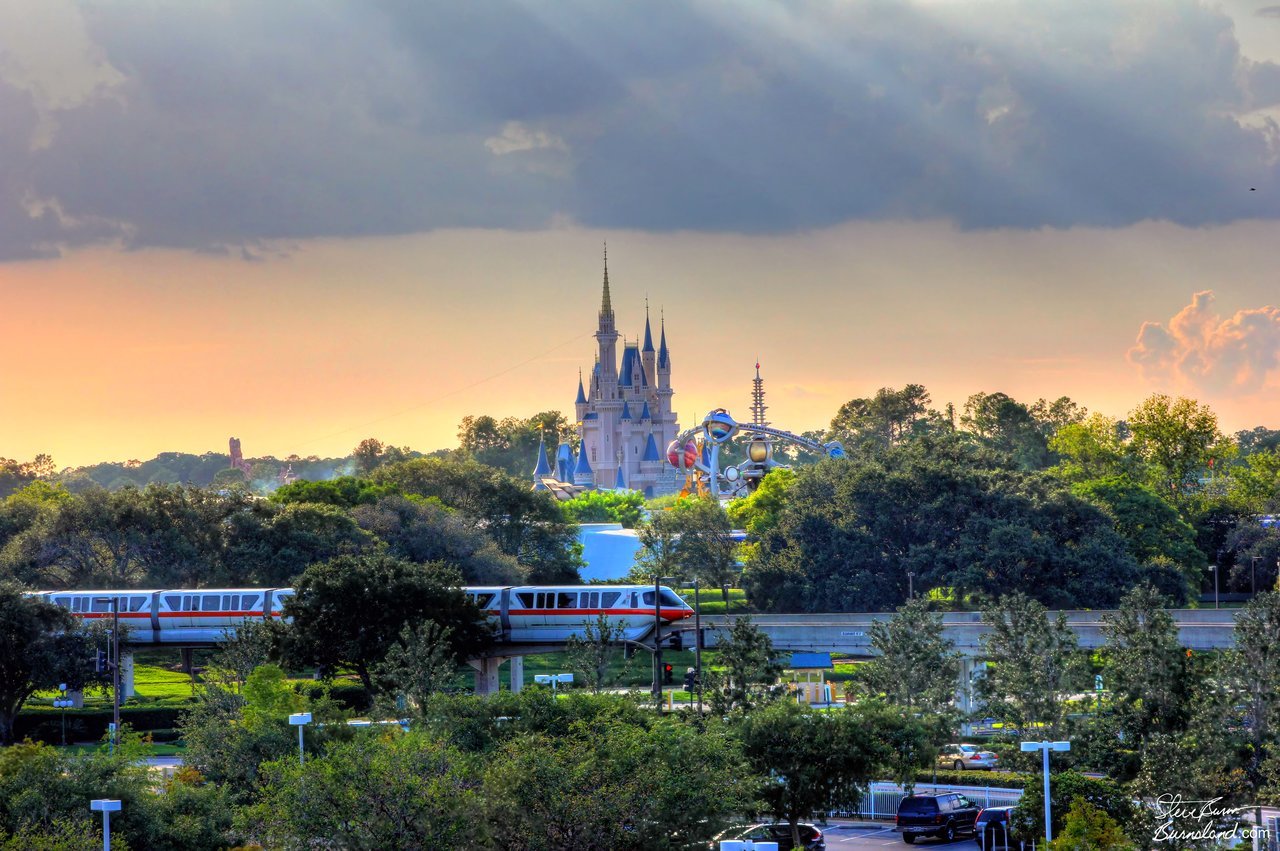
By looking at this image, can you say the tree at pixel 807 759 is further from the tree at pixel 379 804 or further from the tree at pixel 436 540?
the tree at pixel 436 540

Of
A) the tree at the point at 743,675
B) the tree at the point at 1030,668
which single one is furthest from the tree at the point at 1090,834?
the tree at the point at 743,675

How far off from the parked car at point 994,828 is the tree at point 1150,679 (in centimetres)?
661

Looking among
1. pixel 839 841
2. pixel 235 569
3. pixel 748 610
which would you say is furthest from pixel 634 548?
pixel 839 841

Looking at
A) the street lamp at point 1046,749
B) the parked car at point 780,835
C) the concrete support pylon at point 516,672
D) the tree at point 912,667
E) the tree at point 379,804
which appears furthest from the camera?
the concrete support pylon at point 516,672

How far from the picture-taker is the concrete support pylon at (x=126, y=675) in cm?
7750

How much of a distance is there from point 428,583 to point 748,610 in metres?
30.4

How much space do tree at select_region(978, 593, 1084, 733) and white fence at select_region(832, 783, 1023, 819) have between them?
8.16 feet

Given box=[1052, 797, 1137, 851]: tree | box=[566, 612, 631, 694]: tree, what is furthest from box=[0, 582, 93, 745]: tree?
box=[1052, 797, 1137, 851]: tree

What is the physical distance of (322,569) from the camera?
72312 millimetres

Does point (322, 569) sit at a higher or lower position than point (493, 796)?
higher

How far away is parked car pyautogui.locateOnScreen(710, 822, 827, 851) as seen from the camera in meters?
40.5

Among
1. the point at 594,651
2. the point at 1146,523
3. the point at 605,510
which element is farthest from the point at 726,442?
the point at 594,651

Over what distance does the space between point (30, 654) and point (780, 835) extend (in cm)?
3820

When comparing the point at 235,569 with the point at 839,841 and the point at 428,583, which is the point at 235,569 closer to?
the point at 428,583
